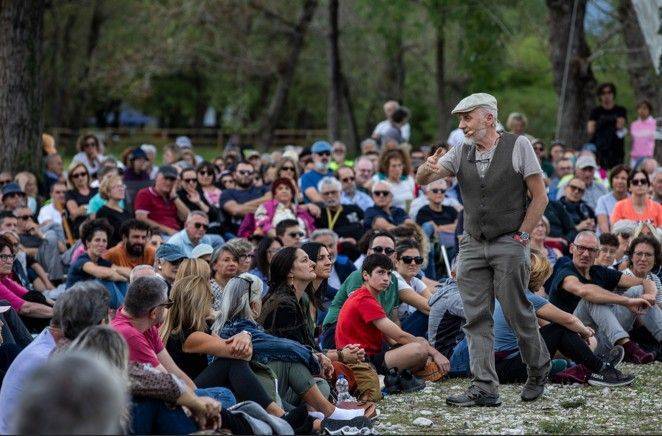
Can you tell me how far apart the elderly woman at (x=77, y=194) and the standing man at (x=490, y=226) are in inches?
231

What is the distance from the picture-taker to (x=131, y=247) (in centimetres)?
1102

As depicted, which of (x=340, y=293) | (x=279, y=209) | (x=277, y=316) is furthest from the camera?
(x=279, y=209)

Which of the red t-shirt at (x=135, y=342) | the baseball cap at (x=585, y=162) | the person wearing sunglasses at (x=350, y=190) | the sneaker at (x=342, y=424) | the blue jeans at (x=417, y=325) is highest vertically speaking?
the baseball cap at (x=585, y=162)

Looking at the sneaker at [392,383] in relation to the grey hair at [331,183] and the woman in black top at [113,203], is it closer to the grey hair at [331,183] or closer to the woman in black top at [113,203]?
the woman in black top at [113,203]

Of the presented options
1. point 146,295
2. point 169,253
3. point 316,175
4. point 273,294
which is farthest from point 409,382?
point 316,175

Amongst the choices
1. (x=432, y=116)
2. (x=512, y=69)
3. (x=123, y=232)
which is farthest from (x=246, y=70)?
(x=123, y=232)

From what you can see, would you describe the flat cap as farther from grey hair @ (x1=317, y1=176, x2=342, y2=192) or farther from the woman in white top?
grey hair @ (x1=317, y1=176, x2=342, y2=192)

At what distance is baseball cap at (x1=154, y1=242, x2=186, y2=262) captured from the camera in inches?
383

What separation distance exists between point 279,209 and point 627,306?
394cm

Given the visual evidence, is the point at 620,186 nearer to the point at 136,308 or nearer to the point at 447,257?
the point at 447,257

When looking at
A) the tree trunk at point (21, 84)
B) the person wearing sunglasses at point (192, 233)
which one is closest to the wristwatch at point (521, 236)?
Result: the person wearing sunglasses at point (192, 233)

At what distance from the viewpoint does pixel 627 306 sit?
34.2ft

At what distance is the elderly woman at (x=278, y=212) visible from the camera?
41.7 feet

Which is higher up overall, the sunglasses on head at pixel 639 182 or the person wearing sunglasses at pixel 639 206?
the sunglasses on head at pixel 639 182
